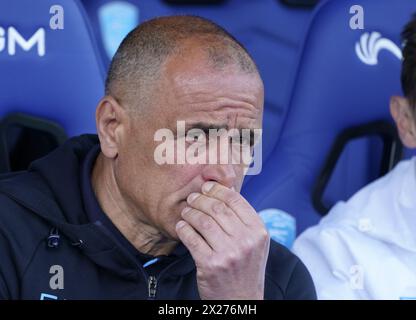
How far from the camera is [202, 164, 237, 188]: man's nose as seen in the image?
140 cm

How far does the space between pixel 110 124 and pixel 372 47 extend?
0.78 metres

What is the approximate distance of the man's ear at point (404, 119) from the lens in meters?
1.89

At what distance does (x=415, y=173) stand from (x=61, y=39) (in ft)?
2.47

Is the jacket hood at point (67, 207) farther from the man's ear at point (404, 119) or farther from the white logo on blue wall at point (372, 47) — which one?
the white logo on blue wall at point (372, 47)

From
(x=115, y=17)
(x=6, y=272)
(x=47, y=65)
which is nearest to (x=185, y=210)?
(x=6, y=272)

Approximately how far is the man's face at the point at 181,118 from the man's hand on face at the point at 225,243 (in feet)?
0.19

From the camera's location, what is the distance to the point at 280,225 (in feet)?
6.62

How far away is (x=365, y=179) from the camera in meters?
2.19

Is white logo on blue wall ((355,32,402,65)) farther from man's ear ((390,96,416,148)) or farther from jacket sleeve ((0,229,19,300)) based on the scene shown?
jacket sleeve ((0,229,19,300))

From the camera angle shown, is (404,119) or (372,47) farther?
(372,47)

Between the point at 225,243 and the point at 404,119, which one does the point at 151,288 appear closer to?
the point at 225,243

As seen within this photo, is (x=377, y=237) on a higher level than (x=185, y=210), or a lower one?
lower
